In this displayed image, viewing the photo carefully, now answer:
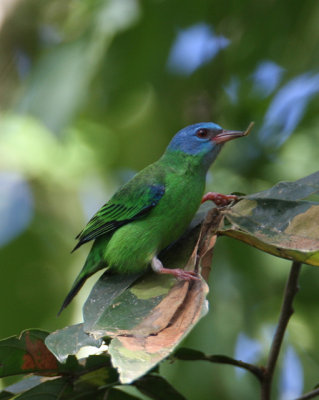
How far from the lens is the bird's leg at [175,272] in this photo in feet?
7.30

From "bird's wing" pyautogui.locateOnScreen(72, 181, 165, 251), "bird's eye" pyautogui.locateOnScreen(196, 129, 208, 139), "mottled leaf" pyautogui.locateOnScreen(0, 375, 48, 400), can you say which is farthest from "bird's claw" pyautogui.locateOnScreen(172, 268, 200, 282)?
"bird's eye" pyautogui.locateOnScreen(196, 129, 208, 139)

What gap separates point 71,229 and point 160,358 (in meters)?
3.57

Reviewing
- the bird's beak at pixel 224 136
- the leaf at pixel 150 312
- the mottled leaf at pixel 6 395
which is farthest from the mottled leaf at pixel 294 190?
the bird's beak at pixel 224 136

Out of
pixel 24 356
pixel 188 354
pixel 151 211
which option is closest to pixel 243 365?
pixel 188 354

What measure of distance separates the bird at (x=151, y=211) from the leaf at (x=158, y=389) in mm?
636

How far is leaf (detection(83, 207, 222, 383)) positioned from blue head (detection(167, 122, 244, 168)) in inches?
40.0

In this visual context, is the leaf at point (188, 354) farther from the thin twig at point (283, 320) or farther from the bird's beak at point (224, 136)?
the bird's beak at point (224, 136)

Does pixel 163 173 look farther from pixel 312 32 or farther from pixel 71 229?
pixel 71 229

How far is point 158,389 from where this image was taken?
234 centimetres

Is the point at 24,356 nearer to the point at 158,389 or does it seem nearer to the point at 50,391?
the point at 50,391

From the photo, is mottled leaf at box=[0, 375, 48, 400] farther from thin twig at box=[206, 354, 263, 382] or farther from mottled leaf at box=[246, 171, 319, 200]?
mottled leaf at box=[246, 171, 319, 200]

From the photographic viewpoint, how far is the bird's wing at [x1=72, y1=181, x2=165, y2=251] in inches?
131

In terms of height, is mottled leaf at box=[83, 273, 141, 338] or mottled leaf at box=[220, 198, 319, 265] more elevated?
mottled leaf at box=[220, 198, 319, 265]

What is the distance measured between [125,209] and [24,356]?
1329 mm
